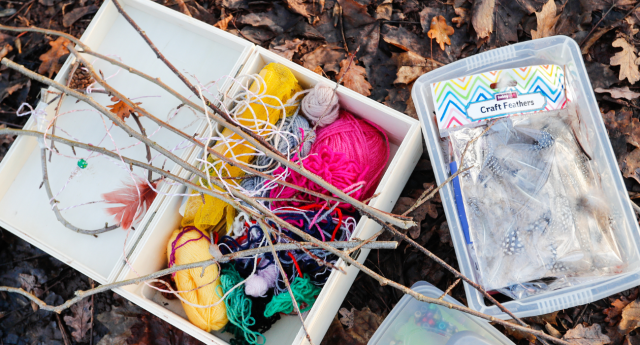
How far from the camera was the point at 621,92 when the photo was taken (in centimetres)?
174

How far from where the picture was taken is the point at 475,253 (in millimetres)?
1390

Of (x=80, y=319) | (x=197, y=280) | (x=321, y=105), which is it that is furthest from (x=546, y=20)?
(x=80, y=319)

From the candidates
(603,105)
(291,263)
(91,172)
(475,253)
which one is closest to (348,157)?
(291,263)

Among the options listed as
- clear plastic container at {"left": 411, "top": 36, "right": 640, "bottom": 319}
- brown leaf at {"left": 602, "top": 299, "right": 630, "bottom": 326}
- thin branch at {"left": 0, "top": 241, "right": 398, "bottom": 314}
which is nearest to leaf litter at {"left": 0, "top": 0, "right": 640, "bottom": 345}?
brown leaf at {"left": 602, "top": 299, "right": 630, "bottom": 326}

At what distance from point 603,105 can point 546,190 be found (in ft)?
2.40

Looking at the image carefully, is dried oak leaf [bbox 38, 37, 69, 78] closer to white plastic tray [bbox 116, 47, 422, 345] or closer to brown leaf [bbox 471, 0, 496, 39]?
white plastic tray [bbox 116, 47, 422, 345]

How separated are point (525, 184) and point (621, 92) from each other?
82cm

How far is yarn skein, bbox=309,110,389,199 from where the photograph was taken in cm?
155

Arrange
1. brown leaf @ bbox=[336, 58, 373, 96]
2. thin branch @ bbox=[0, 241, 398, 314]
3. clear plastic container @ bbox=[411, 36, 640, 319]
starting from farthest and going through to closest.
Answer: brown leaf @ bbox=[336, 58, 373, 96]
clear plastic container @ bbox=[411, 36, 640, 319]
thin branch @ bbox=[0, 241, 398, 314]

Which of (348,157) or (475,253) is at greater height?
(348,157)

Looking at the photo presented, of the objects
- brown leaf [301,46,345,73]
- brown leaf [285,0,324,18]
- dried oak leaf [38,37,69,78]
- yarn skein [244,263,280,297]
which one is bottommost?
yarn skein [244,263,280,297]

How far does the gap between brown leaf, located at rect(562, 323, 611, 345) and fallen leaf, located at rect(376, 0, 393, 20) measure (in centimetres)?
168

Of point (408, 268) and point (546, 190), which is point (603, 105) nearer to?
point (546, 190)

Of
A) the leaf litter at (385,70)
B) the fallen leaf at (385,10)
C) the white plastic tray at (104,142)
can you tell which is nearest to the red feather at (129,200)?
the white plastic tray at (104,142)
